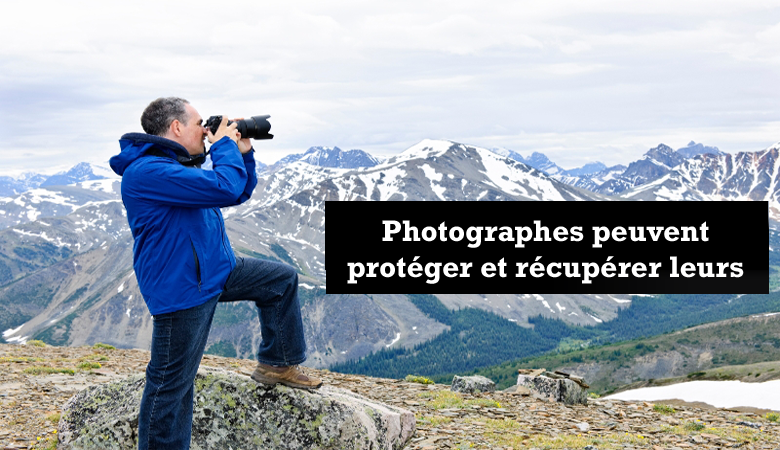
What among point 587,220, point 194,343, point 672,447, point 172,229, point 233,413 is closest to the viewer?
point 172,229

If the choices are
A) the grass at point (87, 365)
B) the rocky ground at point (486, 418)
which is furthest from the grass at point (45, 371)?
the grass at point (87, 365)

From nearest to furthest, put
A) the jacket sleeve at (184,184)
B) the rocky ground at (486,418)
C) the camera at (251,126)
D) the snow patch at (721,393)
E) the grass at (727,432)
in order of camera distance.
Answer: the jacket sleeve at (184,184) < the camera at (251,126) < the rocky ground at (486,418) < the grass at (727,432) < the snow patch at (721,393)

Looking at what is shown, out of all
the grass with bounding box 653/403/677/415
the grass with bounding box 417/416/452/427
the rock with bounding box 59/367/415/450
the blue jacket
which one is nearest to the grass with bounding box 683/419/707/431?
the grass with bounding box 653/403/677/415

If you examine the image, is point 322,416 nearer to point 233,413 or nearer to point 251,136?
point 233,413

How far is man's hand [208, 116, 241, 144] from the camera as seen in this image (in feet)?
25.2

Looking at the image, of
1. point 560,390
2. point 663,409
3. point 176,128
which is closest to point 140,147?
point 176,128

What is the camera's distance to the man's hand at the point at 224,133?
25.2ft

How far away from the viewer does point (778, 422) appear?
17.8 meters

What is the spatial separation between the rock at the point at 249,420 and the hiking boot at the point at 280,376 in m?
0.18

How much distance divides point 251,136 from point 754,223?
5180cm

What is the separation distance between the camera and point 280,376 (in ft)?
→ 31.5

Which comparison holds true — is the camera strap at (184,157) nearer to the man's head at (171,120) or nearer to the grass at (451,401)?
the man's head at (171,120)

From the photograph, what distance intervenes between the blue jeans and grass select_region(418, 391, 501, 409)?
29.3 ft

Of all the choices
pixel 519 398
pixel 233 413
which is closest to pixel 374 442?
pixel 233 413
